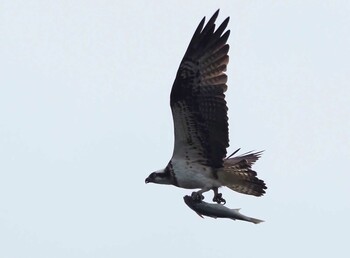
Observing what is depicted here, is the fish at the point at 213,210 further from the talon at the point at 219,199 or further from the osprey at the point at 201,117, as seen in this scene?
the talon at the point at 219,199

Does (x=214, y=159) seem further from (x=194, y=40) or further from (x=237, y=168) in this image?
(x=194, y=40)

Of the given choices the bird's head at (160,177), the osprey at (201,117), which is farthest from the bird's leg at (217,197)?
the bird's head at (160,177)

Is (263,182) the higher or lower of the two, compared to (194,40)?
lower

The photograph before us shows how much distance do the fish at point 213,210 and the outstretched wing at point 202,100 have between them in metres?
0.88

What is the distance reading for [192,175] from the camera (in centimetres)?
1396

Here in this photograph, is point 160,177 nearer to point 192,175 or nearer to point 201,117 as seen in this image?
point 192,175

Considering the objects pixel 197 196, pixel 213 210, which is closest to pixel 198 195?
pixel 197 196

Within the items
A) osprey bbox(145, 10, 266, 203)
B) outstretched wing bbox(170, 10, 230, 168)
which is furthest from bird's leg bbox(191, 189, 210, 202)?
outstretched wing bbox(170, 10, 230, 168)

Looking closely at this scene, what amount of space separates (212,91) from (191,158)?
36.3 inches

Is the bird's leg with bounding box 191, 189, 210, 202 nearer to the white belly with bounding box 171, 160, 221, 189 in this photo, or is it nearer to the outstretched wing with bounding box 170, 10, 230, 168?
the white belly with bounding box 171, 160, 221, 189

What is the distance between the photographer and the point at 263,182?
14.5 m

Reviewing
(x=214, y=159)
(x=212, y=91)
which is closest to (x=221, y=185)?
(x=214, y=159)

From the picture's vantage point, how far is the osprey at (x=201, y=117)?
13688mm

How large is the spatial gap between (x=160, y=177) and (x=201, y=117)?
1065mm
